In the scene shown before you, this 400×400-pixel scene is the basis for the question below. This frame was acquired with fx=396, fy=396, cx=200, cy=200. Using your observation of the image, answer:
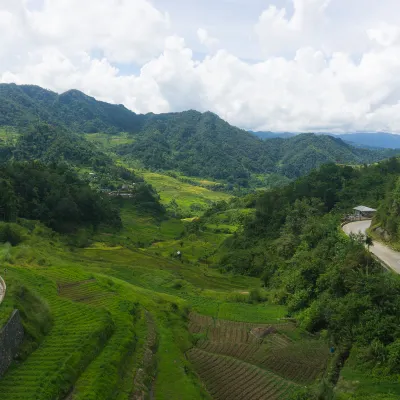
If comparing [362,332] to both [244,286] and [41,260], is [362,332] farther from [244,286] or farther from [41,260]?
[41,260]

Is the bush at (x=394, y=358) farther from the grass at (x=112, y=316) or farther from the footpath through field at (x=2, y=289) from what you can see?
the footpath through field at (x=2, y=289)

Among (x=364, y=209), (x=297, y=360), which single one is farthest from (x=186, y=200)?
(x=297, y=360)

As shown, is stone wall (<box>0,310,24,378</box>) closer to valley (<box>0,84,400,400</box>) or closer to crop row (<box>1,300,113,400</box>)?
valley (<box>0,84,400,400</box>)

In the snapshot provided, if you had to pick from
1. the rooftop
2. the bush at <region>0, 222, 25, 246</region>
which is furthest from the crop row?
the rooftop

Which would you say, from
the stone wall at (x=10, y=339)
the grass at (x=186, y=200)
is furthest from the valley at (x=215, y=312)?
the grass at (x=186, y=200)

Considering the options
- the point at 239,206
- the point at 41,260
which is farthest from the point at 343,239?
the point at 239,206

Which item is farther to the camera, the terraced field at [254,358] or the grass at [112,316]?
the terraced field at [254,358]

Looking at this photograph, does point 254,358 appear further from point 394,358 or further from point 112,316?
point 112,316
